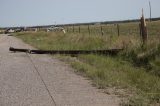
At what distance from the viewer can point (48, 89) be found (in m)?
10.0

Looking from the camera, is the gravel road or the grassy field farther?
the grassy field

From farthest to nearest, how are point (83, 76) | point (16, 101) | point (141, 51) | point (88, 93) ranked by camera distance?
point (141, 51), point (83, 76), point (88, 93), point (16, 101)

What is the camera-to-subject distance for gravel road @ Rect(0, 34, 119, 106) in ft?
27.8

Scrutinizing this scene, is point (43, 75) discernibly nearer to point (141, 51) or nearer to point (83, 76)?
point (83, 76)

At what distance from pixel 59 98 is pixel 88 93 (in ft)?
2.69

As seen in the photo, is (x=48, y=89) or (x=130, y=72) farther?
(x=130, y=72)

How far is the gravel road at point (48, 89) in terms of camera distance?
8.46 m

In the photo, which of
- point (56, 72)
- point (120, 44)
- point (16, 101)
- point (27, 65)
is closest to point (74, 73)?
point (56, 72)

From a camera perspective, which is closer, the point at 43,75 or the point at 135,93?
the point at 135,93

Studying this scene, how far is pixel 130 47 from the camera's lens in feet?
56.1

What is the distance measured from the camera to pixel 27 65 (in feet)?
52.0

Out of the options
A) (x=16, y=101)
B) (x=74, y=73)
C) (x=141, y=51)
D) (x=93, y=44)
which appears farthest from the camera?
(x=93, y=44)

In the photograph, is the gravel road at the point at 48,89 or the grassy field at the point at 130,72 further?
the grassy field at the point at 130,72

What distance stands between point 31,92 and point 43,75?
3.00m
